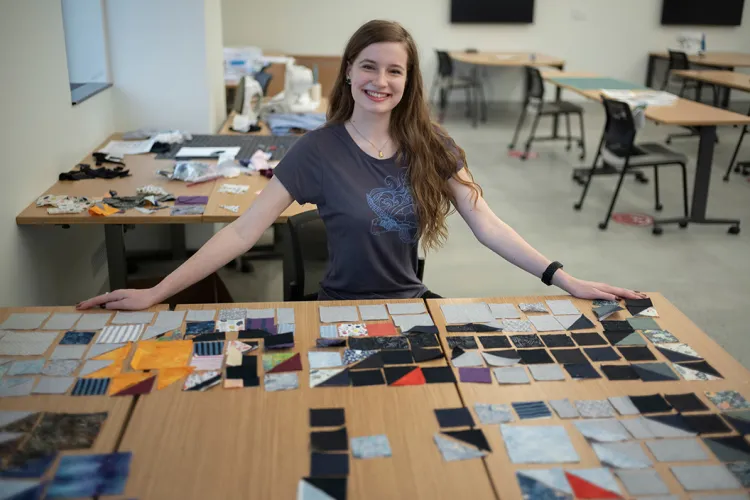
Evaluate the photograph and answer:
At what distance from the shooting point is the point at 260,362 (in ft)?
4.91

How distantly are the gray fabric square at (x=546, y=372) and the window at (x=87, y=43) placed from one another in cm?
268

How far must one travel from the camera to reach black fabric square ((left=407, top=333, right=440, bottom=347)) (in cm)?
159

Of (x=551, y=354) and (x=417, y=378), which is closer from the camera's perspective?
(x=417, y=378)

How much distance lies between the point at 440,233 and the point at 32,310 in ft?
3.56

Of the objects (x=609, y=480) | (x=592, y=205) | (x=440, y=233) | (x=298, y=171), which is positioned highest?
(x=298, y=171)

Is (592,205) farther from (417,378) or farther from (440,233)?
(417,378)

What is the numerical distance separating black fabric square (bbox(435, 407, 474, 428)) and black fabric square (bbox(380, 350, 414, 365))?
190 millimetres

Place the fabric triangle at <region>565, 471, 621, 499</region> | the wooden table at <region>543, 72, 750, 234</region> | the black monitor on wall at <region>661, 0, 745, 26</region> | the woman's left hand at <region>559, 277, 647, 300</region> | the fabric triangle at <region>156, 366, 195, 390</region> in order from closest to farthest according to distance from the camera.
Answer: the fabric triangle at <region>565, 471, 621, 499</region> → the fabric triangle at <region>156, 366, 195, 390</region> → the woman's left hand at <region>559, 277, 647, 300</region> → the wooden table at <region>543, 72, 750, 234</region> → the black monitor on wall at <region>661, 0, 745, 26</region>

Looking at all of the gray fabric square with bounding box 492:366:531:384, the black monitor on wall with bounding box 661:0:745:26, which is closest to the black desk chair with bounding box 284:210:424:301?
the gray fabric square with bounding box 492:366:531:384

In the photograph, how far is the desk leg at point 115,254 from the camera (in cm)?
269

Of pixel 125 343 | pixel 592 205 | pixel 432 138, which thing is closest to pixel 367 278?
pixel 432 138

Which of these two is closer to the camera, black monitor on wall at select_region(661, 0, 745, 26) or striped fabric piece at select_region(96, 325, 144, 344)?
striped fabric piece at select_region(96, 325, 144, 344)

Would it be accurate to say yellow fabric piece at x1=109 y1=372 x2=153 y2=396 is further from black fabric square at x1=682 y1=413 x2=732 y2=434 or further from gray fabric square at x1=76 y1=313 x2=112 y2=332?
black fabric square at x1=682 y1=413 x2=732 y2=434

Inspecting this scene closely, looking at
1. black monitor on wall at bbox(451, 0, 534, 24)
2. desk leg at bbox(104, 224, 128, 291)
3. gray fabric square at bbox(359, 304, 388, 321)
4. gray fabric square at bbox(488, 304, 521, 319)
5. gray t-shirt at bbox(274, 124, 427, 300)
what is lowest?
desk leg at bbox(104, 224, 128, 291)
